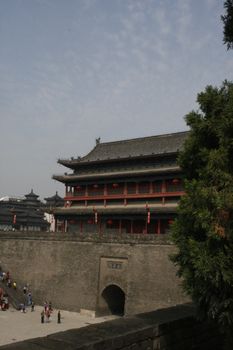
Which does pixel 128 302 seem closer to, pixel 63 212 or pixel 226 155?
pixel 63 212

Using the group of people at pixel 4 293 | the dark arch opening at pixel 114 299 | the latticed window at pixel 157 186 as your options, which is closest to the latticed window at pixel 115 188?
the latticed window at pixel 157 186

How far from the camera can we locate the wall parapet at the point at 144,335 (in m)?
4.80

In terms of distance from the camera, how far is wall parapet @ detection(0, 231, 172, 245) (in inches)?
923

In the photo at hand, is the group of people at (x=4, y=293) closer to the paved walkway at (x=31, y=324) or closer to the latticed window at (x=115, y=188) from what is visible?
the paved walkway at (x=31, y=324)

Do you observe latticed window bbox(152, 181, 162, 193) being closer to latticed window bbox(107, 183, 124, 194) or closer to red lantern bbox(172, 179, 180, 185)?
red lantern bbox(172, 179, 180, 185)

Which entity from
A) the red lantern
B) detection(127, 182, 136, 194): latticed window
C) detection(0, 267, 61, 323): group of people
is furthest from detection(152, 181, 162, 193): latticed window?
detection(0, 267, 61, 323): group of people

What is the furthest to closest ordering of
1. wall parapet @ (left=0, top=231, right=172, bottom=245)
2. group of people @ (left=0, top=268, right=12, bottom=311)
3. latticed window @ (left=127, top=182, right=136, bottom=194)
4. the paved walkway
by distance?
latticed window @ (left=127, top=182, right=136, bottom=194), group of people @ (left=0, top=268, right=12, bottom=311), wall parapet @ (left=0, top=231, right=172, bottom=245), the paved walkway

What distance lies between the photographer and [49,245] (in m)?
28.6

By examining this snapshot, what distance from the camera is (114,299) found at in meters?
26.1

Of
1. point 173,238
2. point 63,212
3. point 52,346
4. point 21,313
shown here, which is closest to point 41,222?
point 63,212

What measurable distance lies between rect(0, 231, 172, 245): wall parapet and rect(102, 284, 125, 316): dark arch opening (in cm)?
292

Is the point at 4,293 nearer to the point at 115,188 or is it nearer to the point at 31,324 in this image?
the point at 31,324

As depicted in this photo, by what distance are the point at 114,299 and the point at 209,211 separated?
2027 cm

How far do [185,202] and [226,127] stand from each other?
1611 mm
